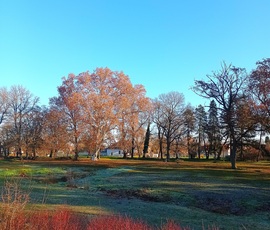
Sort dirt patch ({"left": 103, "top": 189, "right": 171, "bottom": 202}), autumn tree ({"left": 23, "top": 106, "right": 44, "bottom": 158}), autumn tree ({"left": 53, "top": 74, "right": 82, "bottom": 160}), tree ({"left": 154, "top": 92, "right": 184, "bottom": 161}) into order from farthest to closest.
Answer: tree ({"left": 154, "top": 92, "right": 184, "bottom": 161}) < autumn tree ({"left": 23, "top": 106, "right": 44, "bottom": 158}) < autumn tree ({"left": 53, "top": 74, "right": 82, "bottom": 160}) < dirt patch ({"left": 103, "top": 189, "right": 171, "bottom": 202})

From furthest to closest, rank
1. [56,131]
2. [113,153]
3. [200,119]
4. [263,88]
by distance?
[113,153]
[200,119]
[56,131]
[263,88]

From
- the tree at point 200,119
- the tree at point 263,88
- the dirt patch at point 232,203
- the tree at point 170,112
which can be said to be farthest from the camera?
the tree at point 200,119

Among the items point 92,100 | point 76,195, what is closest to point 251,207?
point 76,195

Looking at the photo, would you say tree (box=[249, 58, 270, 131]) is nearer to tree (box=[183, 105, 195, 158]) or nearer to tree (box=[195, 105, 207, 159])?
tree (box=[183, 105, 195, 158])

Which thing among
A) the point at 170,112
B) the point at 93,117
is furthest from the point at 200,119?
the point at 93,117

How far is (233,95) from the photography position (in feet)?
130

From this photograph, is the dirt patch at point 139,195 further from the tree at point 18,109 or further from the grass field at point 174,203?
the tree at point 18,109

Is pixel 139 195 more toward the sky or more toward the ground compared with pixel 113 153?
more toward the ground

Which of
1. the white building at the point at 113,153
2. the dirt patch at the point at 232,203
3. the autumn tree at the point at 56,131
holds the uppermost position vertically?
the autumn tree at the point at 56,131

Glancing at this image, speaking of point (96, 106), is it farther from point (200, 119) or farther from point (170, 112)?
point (200, 119)

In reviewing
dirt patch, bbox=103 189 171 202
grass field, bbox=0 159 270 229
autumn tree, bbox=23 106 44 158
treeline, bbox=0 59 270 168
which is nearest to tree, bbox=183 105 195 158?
treeline, bbox=0 59 270 168

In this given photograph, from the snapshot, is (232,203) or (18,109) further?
(18,109)

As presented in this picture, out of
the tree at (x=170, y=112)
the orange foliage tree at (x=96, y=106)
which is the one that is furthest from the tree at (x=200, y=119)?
the orange foliage tree at (x=96, y=106)

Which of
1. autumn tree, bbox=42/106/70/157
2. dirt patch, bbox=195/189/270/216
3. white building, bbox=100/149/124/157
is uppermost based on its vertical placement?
autumn tree, bbox=42/106/70/157
